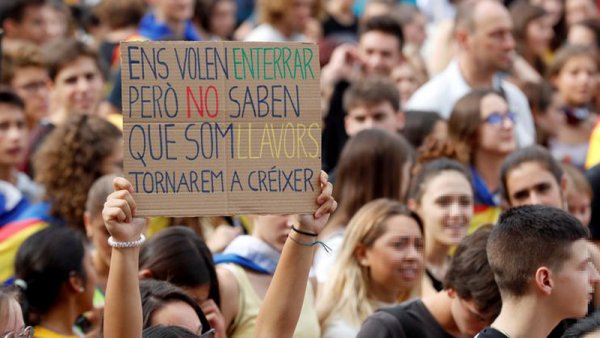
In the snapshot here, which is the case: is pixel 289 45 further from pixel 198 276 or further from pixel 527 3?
pixel 527 3

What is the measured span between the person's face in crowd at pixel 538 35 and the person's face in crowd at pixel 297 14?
2.43m

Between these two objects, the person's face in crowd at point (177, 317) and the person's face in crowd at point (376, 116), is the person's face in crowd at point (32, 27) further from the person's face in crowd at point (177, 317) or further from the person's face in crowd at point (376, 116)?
the person's face in crowd at point (177, 317)

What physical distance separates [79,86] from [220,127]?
471cm

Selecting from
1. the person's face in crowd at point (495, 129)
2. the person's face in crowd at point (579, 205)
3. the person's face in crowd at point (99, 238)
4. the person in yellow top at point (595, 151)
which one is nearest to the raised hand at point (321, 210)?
the person's face in crowd at point (99, 238)

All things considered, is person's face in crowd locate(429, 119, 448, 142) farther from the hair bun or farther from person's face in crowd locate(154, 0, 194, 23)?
person's face in crowd locate(154, 0, 194, 23)

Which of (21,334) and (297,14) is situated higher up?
(297,14)

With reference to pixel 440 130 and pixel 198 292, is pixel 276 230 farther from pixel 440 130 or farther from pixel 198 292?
pixel 440 130

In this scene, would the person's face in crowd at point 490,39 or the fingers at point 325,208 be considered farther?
the person's face in crowd at point 490,39

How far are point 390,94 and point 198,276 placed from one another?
324 centimetres

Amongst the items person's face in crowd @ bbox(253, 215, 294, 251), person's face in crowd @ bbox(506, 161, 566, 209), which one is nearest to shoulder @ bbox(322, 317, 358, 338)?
person's face in crowd @ bbox(253, 215, 294, 251)

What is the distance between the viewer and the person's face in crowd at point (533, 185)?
6871 mm

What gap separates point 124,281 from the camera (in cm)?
397

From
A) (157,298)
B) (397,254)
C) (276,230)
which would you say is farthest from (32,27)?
(157,298)

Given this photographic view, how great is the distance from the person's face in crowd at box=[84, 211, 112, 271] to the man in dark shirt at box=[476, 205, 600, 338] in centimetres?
220
